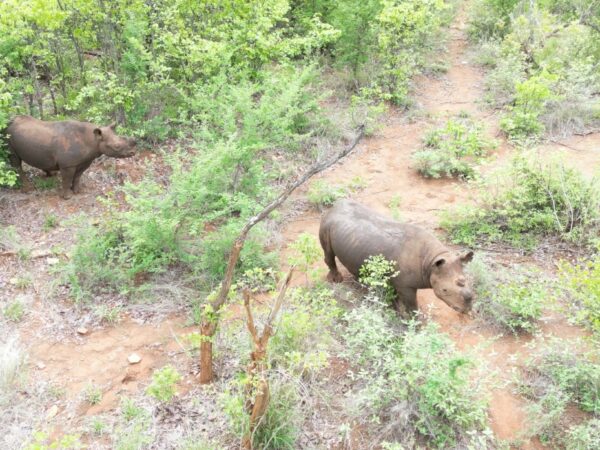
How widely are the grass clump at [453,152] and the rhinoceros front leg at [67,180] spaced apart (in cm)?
674

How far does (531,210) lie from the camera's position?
8.49 meters

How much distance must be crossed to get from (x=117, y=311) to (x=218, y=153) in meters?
2.71

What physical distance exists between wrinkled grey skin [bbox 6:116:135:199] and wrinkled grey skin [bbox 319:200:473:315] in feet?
14.7

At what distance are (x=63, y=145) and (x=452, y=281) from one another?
6.95 meters

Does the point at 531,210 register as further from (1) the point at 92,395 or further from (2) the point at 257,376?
(1) the point at 92,395

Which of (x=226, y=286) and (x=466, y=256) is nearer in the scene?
(x=226, y=286)

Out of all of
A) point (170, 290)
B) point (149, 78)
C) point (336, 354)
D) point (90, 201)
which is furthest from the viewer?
point (149, 78)

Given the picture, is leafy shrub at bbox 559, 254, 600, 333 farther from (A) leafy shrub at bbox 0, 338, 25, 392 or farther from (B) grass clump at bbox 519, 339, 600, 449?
(A) leafy shrub at bbox 0, 338, 25, 392

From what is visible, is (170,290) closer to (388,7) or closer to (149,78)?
(149,78)

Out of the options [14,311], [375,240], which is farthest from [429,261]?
[14,311]

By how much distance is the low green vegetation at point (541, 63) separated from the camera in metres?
11.6

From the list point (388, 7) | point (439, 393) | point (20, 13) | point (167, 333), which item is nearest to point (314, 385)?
point (439, 393)

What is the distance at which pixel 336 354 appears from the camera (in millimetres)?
6070

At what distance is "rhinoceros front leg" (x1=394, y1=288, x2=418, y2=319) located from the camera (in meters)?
6.55
